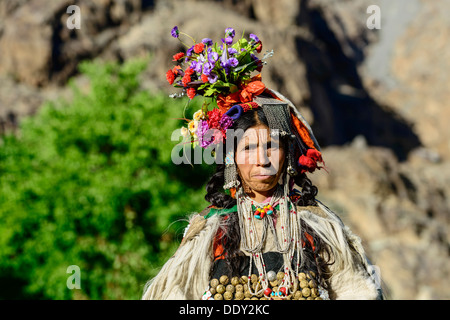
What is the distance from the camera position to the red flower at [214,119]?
3057mm

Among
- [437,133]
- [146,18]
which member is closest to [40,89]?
[146,18]

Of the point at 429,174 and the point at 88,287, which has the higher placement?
the point at 429,174

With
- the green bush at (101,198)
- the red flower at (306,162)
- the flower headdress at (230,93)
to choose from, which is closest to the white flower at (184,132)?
the flower headdress at (230,93)

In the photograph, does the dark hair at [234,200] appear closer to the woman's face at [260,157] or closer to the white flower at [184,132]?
the woman's face at [260,157]

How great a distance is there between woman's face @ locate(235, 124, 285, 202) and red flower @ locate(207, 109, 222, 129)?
182 mm

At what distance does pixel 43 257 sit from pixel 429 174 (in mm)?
25621

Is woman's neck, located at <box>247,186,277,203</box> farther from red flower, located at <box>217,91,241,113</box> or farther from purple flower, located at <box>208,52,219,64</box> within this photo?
purple flower, located at <box>208,52,219,64</box>

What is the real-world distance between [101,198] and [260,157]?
20.8 ft

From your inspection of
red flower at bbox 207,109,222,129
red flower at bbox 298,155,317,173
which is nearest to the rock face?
red flower at bbox 207,109,222,129

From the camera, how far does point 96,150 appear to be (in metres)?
9.69

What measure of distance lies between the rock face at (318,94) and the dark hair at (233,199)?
44.1ft

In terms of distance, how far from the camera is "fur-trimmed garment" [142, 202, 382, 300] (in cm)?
284
